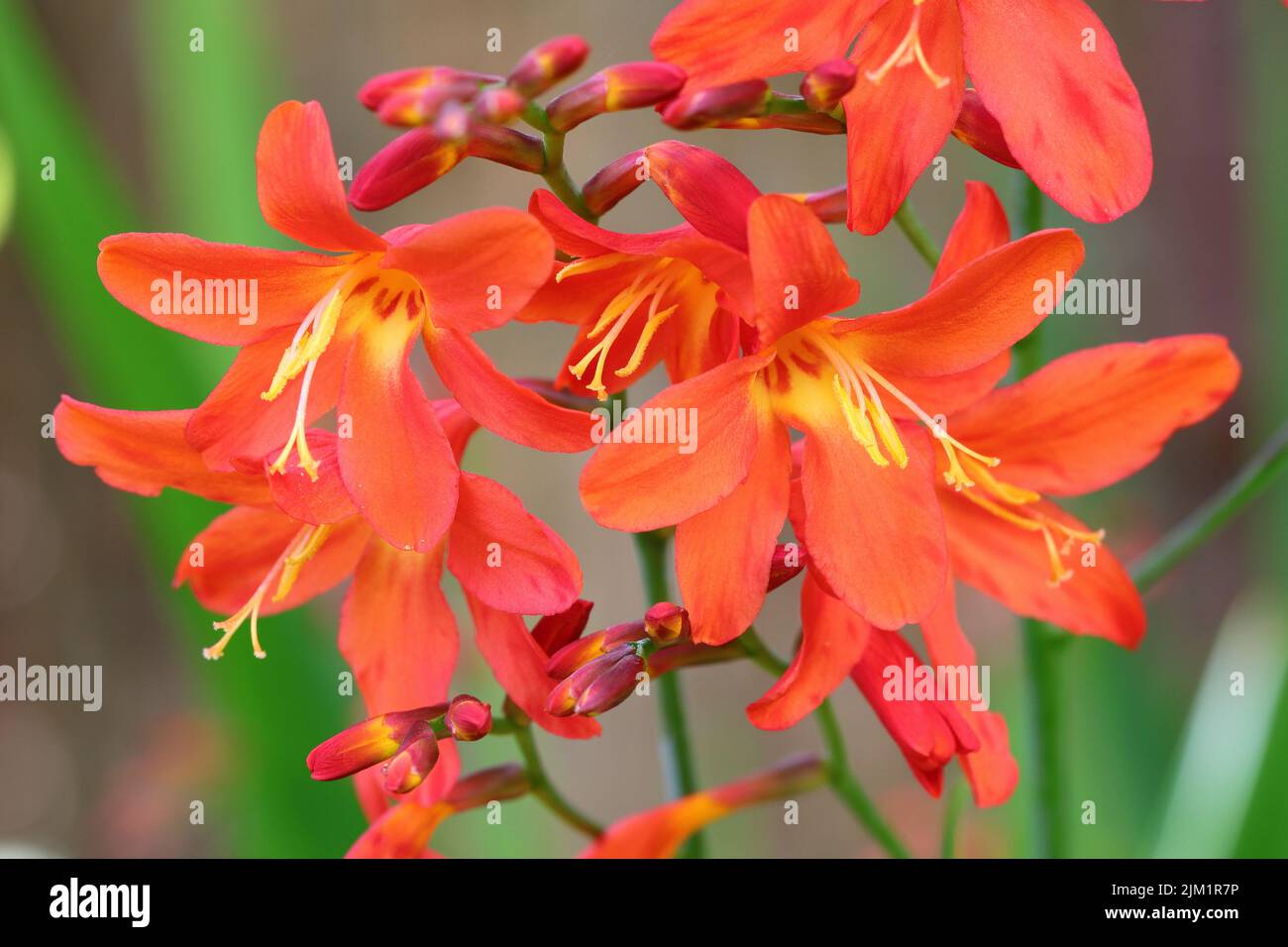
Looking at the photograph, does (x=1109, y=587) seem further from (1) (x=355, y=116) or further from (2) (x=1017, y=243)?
(1) (x=355, y=116)

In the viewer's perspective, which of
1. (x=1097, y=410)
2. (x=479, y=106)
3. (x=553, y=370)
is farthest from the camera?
(x=553, y=370)

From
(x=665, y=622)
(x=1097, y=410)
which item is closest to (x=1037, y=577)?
(x=1097, y=410)

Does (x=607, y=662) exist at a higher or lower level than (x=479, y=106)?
lower

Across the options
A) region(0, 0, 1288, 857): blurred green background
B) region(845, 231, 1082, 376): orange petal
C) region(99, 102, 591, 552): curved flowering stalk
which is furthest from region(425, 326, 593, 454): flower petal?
region(0, 0, 1288, 857): blurred green background

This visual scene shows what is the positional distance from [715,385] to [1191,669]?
3.82ft

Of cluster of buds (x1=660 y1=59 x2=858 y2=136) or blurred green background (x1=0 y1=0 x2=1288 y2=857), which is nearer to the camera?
cluster of buds (x1=660 y1=59 x2=858 y2=136)

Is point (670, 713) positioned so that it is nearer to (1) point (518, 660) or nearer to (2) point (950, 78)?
(1) point (518, 660)

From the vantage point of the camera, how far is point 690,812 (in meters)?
0.52

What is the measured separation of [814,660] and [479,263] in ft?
0.57

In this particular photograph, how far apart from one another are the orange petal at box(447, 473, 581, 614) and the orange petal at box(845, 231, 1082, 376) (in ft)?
0.44

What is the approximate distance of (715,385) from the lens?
0.40m

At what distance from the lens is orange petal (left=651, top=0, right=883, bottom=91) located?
407 millimetres

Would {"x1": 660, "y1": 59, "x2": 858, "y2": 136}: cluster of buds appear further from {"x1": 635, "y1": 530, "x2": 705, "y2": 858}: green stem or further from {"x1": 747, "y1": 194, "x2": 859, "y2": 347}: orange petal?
{"x1": 635, "y1": 530, "x2": 705, "y2": 858}: green stem
